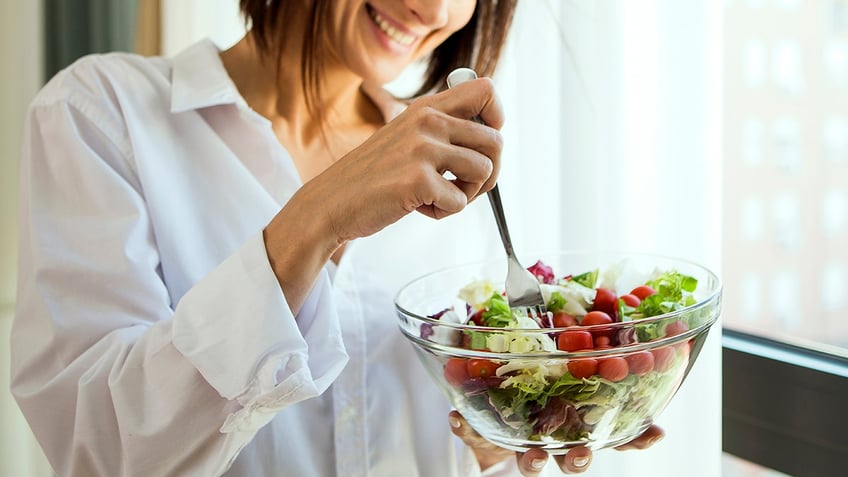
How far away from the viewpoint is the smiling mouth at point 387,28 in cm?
101

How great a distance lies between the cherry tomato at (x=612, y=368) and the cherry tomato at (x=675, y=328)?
5cm

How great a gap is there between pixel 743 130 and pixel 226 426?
2.65 ft

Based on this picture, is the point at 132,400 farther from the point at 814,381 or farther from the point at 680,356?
the point at 814,381

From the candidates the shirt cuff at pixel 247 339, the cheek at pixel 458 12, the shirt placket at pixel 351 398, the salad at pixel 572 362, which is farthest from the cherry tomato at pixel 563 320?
the cheek at pixel 458 12

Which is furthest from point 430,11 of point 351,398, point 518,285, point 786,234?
point 786,234

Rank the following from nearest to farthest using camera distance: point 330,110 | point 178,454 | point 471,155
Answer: point 471,155
point 178,454
point 330,110

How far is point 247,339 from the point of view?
75 centimetres

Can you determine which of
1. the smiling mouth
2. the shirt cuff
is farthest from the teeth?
the shirt cuff

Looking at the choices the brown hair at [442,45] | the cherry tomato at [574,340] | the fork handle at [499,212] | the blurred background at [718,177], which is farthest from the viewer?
the brown hair at [442,45]

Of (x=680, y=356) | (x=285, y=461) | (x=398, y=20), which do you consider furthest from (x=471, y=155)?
(x=285, y=461)

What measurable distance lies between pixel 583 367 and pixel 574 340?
2 centimetres

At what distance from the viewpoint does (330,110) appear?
118 cm

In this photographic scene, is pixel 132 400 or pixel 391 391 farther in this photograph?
pixel 391 391

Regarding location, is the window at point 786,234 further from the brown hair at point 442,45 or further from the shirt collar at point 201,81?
the shirt collar at point 201,81
